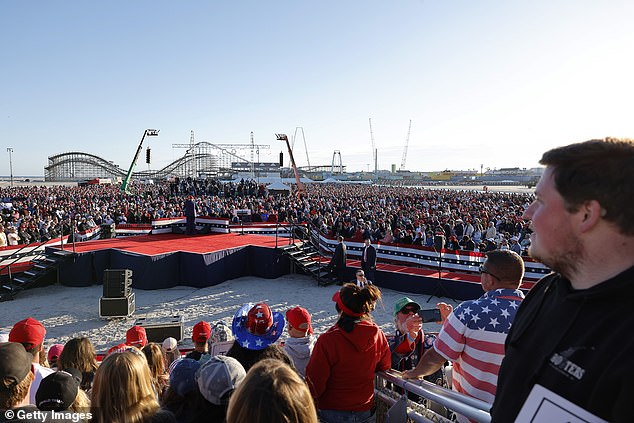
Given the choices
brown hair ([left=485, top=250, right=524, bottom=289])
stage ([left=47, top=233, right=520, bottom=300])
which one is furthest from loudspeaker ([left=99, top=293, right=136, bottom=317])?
brown hair ([left=485, top=250, right=524, bottom=289])

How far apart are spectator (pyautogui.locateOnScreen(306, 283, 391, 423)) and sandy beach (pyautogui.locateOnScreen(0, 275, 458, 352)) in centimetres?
630

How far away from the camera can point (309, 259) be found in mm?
15430

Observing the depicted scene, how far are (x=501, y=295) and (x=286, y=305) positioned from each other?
9.48 m

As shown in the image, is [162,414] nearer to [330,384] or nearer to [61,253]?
[330,384]

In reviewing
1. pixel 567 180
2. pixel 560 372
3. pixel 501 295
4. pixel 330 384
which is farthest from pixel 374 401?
pixel 567 180

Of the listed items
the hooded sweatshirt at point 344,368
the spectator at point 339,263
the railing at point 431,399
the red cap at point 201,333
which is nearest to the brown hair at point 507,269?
the railing at point 431,399

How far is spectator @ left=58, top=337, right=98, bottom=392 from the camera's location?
4.10 metres

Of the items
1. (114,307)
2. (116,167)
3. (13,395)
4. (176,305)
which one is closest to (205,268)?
Result: (176,305)

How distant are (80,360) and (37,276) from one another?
11.1 meters

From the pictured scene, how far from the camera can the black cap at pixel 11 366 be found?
245 cm

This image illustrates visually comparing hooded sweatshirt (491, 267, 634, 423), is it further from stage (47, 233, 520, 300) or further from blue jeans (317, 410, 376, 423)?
stage (47, 233, 520, 300)

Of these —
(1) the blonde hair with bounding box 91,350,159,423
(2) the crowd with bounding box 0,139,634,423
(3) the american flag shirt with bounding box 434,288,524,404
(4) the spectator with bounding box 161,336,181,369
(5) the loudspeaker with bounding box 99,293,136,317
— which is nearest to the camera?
(2) the crowd with bounding box 0,139,634,423

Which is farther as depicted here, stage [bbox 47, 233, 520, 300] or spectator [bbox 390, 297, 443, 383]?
stage [bbox 47, 233, 520, 300]

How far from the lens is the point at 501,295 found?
2783 millimetres
